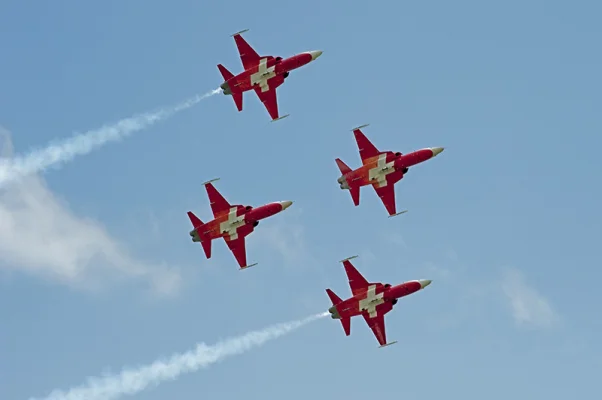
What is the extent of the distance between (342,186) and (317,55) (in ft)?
48.2

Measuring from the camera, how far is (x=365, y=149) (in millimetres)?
199500

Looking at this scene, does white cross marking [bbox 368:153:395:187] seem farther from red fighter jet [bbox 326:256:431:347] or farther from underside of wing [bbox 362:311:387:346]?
underside of wing [bbox 362:311:387:346]

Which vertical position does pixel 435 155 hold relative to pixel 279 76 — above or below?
below

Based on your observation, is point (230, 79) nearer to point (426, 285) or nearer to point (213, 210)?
point (213, 210)

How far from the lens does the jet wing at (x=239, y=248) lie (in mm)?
198250

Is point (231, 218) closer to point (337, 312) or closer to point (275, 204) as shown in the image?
point (275, 204)

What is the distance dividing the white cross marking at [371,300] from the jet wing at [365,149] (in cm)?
1430

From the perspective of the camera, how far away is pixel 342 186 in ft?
649

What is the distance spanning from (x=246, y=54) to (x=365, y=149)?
17.0 metres

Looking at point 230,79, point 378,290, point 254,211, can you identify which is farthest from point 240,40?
point 378,290

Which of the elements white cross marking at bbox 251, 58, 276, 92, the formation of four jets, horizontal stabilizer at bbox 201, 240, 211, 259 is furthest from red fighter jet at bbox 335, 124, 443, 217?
horizontal stabilizer at bbox 201, 240, 211, 259

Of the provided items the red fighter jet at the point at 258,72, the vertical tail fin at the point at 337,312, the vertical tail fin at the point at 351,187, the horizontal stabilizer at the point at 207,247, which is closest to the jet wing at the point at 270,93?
the red fighter jet at the point at 258,72

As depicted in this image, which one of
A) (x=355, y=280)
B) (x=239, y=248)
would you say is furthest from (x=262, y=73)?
(x=355, y=280)

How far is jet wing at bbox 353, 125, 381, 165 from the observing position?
199 meters
